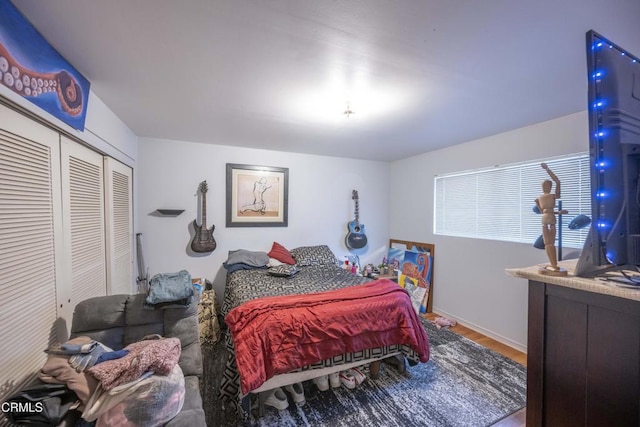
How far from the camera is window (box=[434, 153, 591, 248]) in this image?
2355 mm

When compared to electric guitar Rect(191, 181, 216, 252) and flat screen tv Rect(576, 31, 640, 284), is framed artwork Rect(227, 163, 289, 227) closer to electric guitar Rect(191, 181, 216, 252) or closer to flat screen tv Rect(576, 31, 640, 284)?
electric guitar Rect(191, 181, 216, 252)

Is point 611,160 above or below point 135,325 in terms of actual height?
above

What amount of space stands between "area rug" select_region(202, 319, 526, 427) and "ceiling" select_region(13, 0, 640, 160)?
7.69 feet

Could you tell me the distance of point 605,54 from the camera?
0.88 metres

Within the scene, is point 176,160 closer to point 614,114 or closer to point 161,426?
point 161,426

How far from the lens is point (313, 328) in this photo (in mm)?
1799

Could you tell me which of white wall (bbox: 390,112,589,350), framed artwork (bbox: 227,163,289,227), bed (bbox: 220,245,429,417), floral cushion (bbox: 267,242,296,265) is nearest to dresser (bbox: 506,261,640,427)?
bed (bbox: 220,245,429,417)

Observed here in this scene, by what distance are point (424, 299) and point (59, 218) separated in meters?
3.98

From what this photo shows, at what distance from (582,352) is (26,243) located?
8.09 feet

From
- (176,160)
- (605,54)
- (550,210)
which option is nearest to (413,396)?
(550,210)

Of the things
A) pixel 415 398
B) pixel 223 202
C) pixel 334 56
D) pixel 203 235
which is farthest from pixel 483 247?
pixel 203 235

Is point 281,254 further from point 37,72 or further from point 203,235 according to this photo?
point 37,72

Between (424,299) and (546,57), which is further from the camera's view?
(424,299)

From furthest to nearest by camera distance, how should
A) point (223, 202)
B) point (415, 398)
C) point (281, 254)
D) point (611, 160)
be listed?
point (281, 254), point (223, 202), point (415, 398), point (611, 160)
